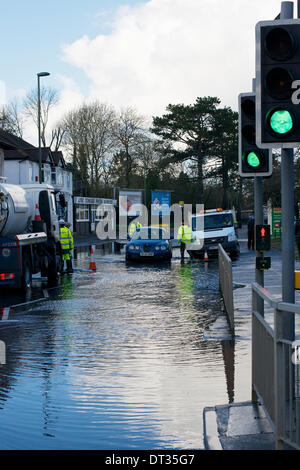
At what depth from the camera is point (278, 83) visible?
6129 mm

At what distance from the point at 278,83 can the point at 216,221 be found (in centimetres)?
2710

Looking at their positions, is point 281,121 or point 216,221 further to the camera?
point 216,221

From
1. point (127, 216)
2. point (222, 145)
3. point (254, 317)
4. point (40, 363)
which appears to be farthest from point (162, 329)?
point (127, 216)

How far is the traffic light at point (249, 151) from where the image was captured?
921cm

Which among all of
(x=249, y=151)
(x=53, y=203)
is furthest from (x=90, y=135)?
(x=249, y=151)

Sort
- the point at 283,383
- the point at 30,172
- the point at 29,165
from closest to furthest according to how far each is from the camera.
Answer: the point at 283,383 < the point at 29,165 < the point at 30,172

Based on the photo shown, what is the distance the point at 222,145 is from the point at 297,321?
5327 cm

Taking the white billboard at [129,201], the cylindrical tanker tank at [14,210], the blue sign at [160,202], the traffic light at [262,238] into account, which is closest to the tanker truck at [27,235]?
the cylindrical tanker tank at [14,210]

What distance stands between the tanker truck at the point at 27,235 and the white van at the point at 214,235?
8493 mm

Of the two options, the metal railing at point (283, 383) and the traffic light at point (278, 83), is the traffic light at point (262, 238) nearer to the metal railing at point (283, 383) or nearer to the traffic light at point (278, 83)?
the traffic light at point (278, 83)

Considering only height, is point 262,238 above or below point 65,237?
above

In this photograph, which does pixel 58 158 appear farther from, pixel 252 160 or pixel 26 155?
pixel 252 160

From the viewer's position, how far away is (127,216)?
78938 millimetres

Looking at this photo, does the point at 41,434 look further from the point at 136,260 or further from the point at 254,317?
the point at 136,260
